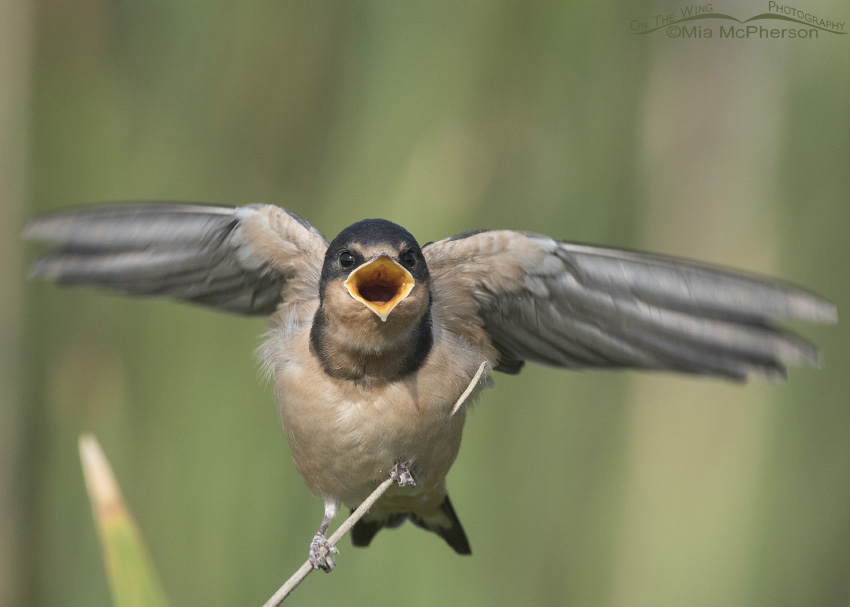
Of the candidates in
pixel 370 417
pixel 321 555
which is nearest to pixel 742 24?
pixel 370 417

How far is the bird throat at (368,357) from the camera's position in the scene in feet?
3.90

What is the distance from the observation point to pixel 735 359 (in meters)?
1.11

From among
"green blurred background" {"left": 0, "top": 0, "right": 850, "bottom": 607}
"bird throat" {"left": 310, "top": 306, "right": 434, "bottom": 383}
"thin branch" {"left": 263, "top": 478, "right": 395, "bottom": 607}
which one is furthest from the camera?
"green blurred background" {"left": 0, "top": 0, "right": 850, "bottom": 607}

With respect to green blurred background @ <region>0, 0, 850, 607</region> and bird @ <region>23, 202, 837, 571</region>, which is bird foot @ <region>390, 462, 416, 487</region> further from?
green blurred background @ <region>0, 0, 850, 607</region>

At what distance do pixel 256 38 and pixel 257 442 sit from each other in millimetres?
726

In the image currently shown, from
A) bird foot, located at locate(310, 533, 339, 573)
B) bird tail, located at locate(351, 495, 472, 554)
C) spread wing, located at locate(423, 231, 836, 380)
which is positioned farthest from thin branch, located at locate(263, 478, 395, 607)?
A: bird tail, located at locate(351, 495, 472, 554)

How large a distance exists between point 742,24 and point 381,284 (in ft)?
2.77

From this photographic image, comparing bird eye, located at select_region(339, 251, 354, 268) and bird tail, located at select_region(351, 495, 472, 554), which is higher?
bird eye, located at select_region(339, 251, 354, 268)

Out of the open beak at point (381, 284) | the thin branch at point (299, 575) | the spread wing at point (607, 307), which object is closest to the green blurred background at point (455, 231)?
the spread wing at point (607, 307)

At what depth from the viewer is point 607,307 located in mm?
1276

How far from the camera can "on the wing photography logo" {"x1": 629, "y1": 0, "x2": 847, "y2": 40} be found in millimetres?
1463

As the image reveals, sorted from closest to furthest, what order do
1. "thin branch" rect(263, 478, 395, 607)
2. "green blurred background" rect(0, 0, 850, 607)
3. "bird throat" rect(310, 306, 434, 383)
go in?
"thin branch" rect(263, 478, 395, 607) → "bird throat" rect(310, 306, 434, 383) → "green blurred background" rect(0, 0, 850, 607)

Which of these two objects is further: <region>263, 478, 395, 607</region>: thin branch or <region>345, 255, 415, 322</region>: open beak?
<region>345, 255, 415, 322</region>: open beak

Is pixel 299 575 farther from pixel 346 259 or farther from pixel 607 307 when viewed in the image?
pixel 607 307
